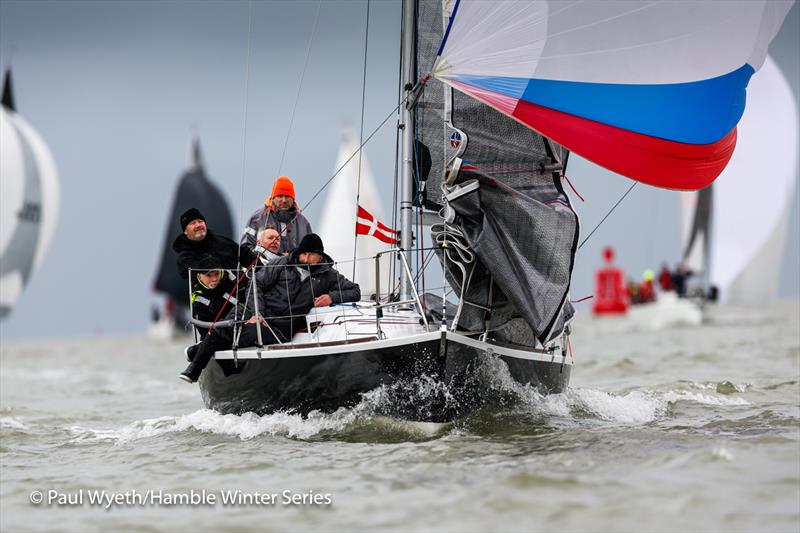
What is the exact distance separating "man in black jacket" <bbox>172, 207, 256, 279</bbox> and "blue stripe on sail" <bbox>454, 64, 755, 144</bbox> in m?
2.34

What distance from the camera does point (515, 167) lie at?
834 centimetres

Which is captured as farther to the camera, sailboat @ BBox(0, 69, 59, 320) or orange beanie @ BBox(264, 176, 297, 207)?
sailboat @ BBox(0, 69, 59, 320)

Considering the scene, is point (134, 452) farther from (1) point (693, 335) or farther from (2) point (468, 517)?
(1) point (693, 335)

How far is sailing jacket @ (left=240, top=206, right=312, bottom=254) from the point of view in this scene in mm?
9258

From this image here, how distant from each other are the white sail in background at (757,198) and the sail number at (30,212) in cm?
1831

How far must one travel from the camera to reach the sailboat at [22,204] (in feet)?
80.4

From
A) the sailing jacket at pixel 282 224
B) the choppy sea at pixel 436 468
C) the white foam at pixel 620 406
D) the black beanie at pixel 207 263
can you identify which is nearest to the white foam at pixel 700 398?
the choppy sea at pixel 436 468

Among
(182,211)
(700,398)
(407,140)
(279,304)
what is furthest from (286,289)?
(182,211)

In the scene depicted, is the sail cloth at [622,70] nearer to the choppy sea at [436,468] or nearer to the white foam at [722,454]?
the choppy sea at [436,468]

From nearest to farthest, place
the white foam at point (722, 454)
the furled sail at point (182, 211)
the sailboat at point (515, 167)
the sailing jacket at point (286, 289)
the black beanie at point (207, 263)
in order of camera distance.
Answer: the white foam at point (722, 454) < the sailboat at point (515, 167) < the sailing jacket at point (286, 289) < the black beanie at point (207, 263) < the furled sail at point (182, 211)

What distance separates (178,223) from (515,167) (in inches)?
1570

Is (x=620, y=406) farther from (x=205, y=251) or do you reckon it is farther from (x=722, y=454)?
(x=205, y=251)

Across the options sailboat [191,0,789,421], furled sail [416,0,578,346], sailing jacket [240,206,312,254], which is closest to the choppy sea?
sailboat [191,0,789,421]

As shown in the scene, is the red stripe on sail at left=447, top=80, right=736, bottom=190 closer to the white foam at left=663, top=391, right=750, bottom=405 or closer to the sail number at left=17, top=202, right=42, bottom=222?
the white foam at left=663, top=391, right=750, bottom=405
